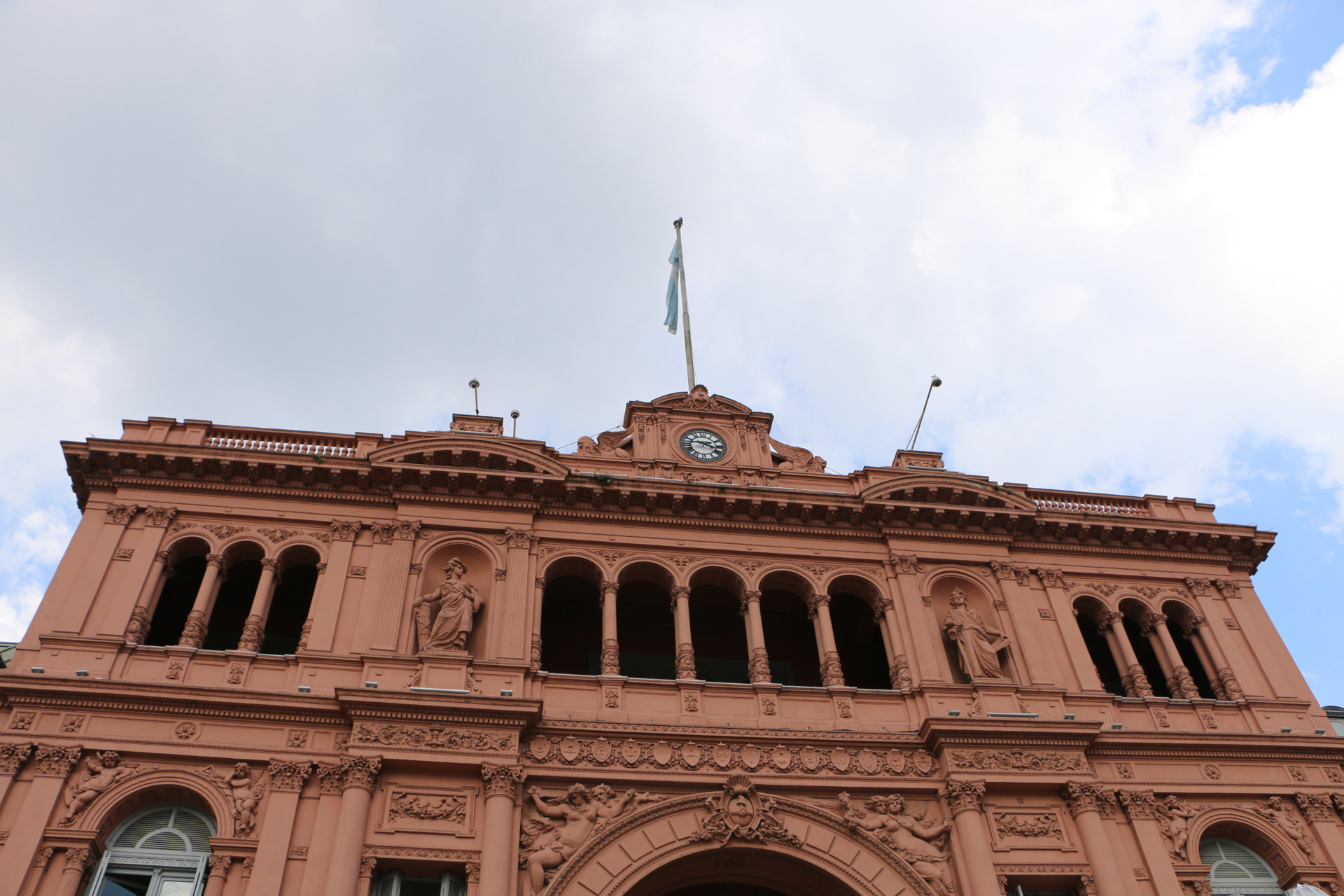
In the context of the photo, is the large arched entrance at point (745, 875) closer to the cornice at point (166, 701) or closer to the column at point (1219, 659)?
the cornice at point (166, 701)

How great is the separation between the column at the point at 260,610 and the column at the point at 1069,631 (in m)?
18.4

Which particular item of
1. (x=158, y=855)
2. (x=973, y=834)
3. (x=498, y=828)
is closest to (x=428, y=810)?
(x=498, y=828)

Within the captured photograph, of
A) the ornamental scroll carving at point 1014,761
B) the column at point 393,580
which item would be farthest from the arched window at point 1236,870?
the column at point 393,580

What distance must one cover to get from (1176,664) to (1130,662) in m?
1.16

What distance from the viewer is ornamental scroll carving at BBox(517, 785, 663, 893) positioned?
2012 cm

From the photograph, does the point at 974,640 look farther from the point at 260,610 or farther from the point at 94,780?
the point at 94,780

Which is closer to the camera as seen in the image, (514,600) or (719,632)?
(514,600)

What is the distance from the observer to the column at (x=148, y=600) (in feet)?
72.9

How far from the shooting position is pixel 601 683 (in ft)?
75.5

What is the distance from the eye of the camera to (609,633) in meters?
24.0

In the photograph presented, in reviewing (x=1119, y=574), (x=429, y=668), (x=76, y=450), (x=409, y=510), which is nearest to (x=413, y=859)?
(x=429, y=668)

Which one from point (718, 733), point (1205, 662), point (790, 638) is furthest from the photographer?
point (790, 638)

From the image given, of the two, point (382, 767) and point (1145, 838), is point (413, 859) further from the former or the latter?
point (1145, 838)

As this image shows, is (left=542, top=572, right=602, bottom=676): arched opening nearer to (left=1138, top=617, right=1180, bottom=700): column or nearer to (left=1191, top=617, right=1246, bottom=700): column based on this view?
(left=1138, top=617, right=1180, bottom=700): column
